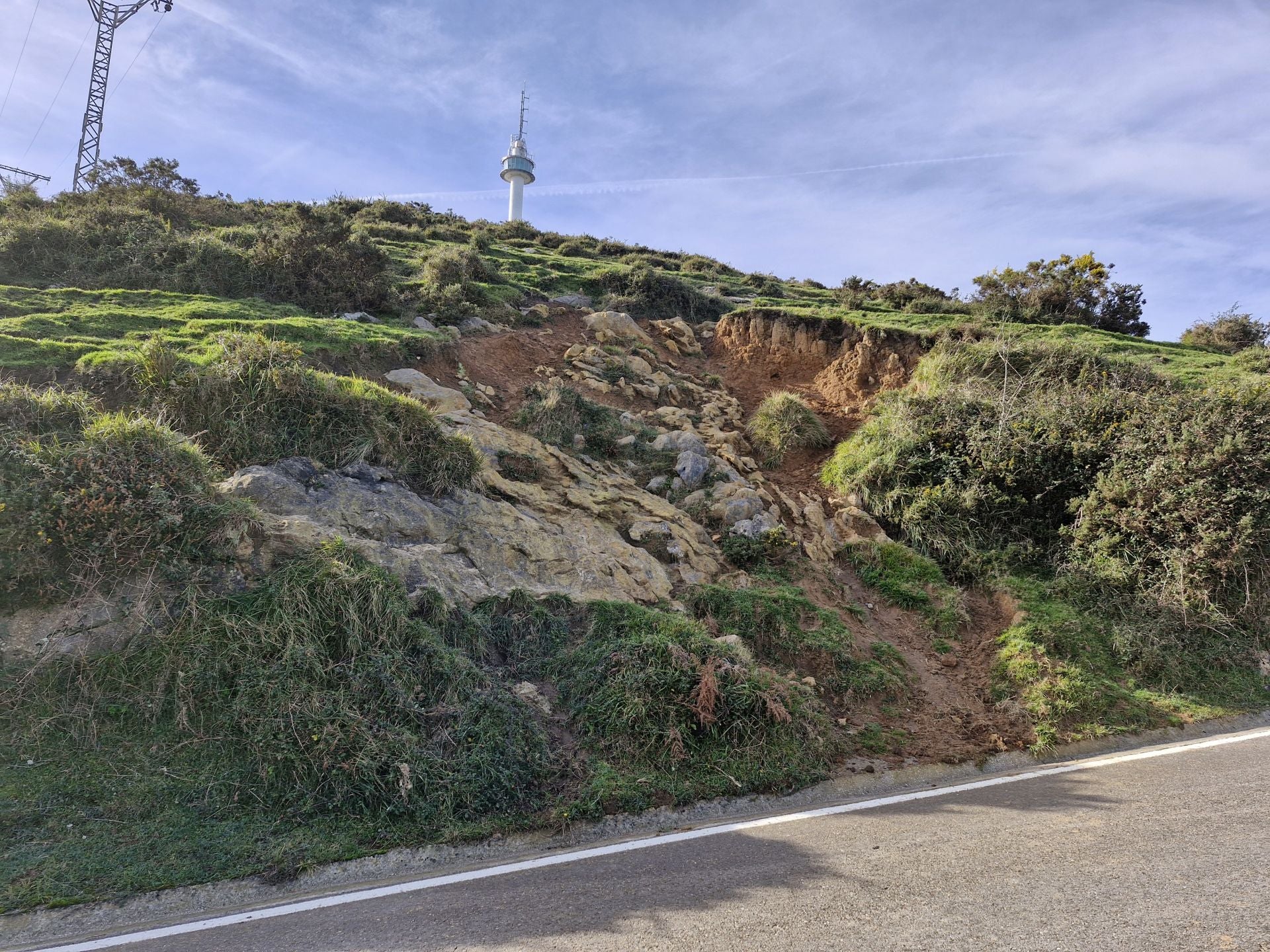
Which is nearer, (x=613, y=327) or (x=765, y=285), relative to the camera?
(x=613, y=327)

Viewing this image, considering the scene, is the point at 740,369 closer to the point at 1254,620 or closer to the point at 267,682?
the point at 1254,620

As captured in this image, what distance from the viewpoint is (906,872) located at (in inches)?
161

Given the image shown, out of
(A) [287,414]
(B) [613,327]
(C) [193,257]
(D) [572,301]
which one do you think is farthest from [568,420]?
(C) [193,257]

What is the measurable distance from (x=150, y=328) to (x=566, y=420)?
6.39 m

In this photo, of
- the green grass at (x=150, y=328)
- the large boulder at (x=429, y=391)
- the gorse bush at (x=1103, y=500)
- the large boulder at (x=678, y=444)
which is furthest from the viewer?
the large boulder at (x=678, y=444)

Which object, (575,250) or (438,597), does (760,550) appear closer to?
(438,597)

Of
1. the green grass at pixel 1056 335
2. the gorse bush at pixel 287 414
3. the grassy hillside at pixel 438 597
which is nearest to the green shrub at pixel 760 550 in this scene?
the grassy hillside at pixel 438 597

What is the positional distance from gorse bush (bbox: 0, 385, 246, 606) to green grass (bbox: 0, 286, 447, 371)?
205 cm

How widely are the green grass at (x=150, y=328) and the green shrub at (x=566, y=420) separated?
222 cm

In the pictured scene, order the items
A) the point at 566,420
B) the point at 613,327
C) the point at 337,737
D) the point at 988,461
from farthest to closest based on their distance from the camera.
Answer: the point at 613,327 → the point at 566,420 → the point at 988,461 → the point at 337,737

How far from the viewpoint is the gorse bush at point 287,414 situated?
7051 millimetres

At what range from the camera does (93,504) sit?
5223 millimetres

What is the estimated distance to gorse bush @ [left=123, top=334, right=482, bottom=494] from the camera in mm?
7051

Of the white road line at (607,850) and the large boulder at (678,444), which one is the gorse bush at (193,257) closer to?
the large boulder at (678,444)
